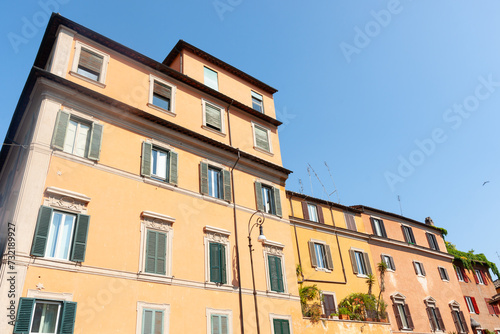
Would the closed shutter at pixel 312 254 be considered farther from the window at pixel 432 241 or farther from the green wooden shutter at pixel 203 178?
the window at pixel 432 241

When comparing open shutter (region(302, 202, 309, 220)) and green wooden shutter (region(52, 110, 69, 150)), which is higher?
open shutter (region(302, 202, 309, 220))

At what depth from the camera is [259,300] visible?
643 inches

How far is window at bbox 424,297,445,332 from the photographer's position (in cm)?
2890

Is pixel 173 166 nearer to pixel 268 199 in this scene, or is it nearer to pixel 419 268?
pixel 268 199

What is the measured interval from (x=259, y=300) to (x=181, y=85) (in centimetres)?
1063

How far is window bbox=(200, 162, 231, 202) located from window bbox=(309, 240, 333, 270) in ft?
30.0

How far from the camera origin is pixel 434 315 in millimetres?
29438

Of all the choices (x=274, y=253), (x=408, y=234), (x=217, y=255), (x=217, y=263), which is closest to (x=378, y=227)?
(x=408, y=234)

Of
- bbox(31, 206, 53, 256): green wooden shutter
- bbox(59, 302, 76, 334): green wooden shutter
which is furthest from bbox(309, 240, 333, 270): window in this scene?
bbox(31, 206, 53, 256): green wooden shutter

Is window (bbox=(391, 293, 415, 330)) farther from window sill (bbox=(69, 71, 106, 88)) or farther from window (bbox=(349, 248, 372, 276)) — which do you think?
window sill (bbox=(69, 71, 106, 88))

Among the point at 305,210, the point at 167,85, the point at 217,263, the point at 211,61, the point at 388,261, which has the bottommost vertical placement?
the point at 217,263

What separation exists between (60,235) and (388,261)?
24145 millimetres

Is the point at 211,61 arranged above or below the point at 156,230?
above

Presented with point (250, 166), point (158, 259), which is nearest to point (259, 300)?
point (158, 259)
